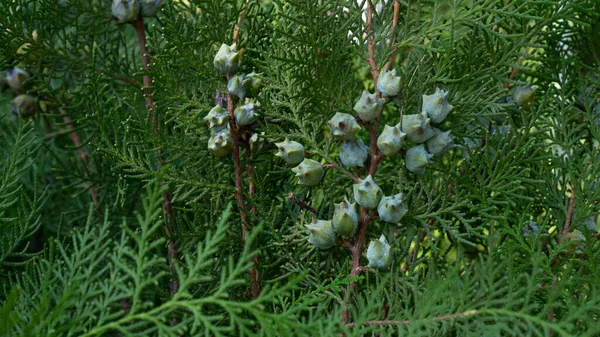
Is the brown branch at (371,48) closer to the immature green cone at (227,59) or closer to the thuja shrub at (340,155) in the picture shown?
the thuja shrub at (340,155)

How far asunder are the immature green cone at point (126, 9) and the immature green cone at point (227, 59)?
0.47 feet

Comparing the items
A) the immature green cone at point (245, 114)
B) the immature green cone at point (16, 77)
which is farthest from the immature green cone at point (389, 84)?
the immature green cone at point (16, 77)

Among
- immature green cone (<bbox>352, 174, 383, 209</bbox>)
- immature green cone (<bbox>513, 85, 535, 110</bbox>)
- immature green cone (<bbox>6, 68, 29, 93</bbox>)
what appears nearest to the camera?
immature green cone (<bbox>352, 174, 383, 209</bbox>)

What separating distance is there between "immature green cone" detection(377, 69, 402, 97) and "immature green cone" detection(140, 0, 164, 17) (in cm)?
26

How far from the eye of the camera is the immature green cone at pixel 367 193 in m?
0.49

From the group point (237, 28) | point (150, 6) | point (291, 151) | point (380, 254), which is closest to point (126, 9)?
point (150, 6)

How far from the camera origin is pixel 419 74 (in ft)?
1.73

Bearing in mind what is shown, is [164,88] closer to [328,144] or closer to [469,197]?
[328,144]

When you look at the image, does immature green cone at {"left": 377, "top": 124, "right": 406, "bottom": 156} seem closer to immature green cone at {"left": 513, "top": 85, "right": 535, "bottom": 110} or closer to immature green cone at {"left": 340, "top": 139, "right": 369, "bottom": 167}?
immature green cone at {"left": 340, "top": 139, "right": 369, "bottom": 167}

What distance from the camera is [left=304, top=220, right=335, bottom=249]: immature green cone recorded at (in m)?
0.50

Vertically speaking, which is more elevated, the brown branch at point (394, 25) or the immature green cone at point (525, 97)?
the brown branch at point (394, 25)

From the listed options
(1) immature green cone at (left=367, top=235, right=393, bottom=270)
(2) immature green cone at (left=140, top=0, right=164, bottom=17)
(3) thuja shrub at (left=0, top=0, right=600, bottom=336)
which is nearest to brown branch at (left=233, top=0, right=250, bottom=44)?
(3) thuja shrub at (left=0, top=0, right=600, bottom=336)

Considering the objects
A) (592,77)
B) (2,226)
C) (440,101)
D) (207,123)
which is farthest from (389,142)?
(2,226)

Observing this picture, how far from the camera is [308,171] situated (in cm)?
51
